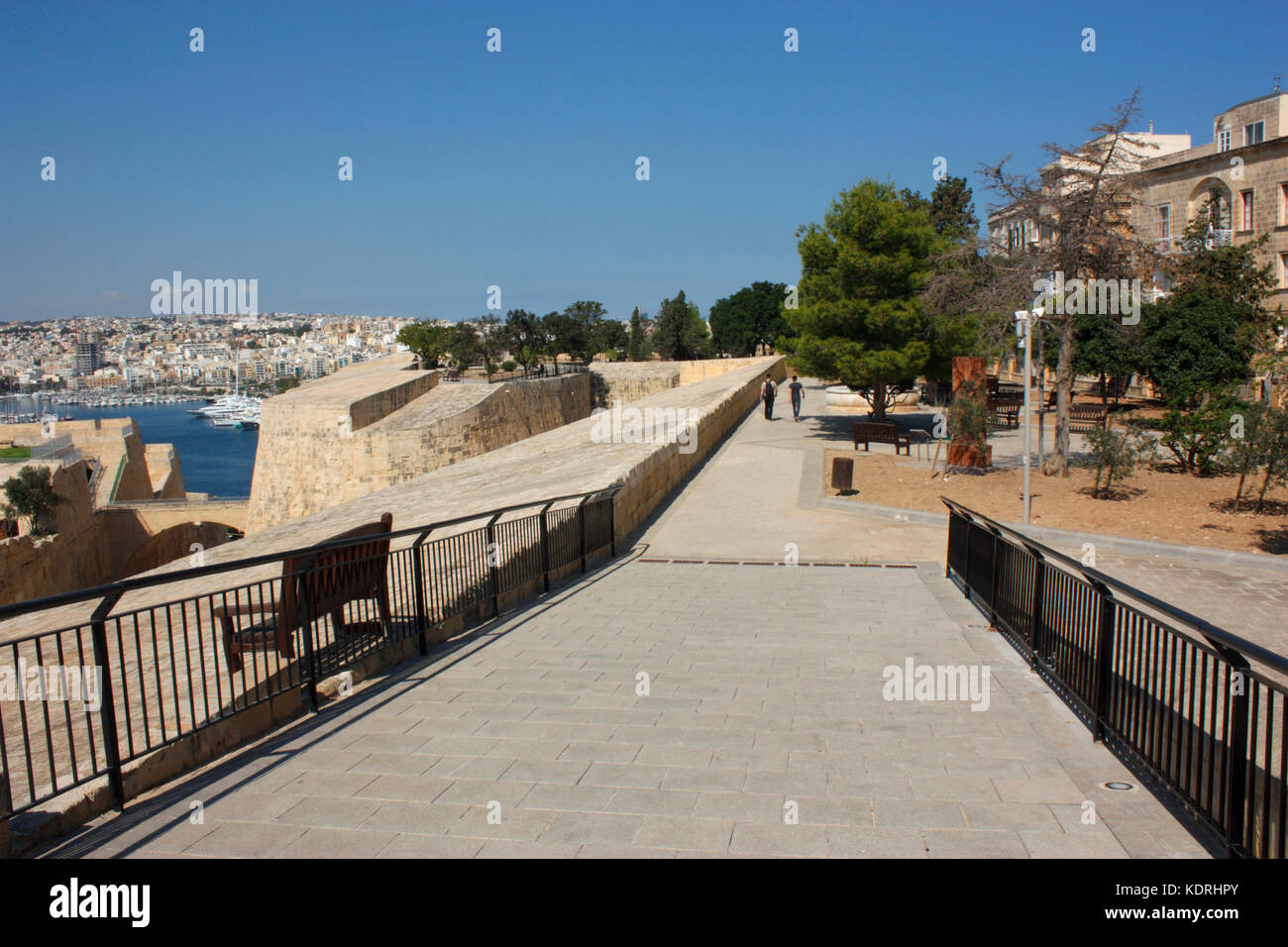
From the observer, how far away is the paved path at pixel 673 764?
135 inches

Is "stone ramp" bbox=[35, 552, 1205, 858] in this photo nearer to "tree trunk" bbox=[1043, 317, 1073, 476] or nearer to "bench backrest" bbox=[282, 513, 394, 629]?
"bench backrest" bbox=[282, 513, 394, 629]

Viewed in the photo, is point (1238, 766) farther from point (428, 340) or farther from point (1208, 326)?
point (428, 340)

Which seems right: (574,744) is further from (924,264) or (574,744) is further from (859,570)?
(924,264)

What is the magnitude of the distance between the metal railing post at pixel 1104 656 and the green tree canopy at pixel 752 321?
7317 centimetres

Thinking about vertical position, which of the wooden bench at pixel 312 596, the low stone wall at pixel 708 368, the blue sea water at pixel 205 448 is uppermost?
the low stone wall at pixel 708 368

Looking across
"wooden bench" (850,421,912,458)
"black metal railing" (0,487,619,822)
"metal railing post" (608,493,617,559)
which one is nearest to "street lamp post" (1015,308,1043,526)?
"wooden bench" (850,421,912,458)

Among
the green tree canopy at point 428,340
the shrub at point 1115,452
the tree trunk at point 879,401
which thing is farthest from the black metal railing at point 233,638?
the green tree canopy at point 428,340

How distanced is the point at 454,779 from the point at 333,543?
2.16 meters

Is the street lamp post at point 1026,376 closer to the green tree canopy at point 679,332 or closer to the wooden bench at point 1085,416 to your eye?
the wooden bench at point 1085,416

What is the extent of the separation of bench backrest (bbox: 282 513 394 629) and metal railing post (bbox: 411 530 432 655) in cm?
22

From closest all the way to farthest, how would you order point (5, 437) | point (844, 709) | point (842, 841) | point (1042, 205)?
point (842, 841) < point (844, 709) < point (1042, 205) < point (5, 437)

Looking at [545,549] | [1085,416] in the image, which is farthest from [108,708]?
[1085,416]

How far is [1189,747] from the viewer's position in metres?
3.52
